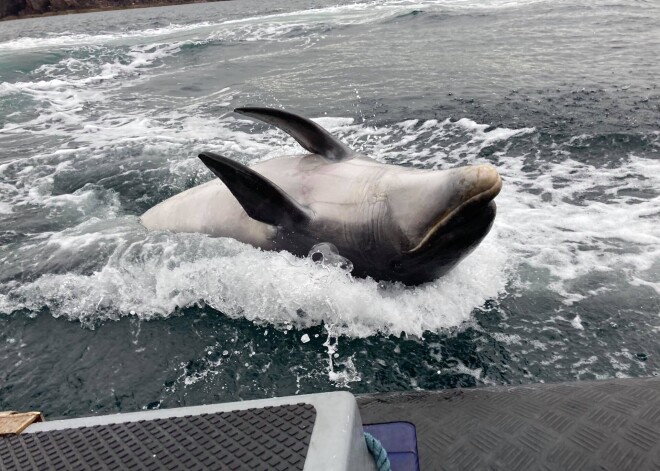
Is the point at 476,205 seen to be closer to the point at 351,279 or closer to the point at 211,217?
the point at 351,279

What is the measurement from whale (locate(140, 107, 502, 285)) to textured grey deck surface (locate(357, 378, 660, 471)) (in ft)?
4.53

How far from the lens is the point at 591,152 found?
28.9ft

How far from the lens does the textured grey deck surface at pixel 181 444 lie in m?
2.21

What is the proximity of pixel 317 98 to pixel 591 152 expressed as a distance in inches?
301

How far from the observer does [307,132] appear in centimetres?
558

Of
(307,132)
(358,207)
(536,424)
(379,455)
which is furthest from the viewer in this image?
(307,132)

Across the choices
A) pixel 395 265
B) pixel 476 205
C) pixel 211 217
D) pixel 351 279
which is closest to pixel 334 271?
pixel 351 279

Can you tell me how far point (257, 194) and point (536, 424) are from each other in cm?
318

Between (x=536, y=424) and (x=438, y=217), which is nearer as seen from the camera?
(x=536, y=424)

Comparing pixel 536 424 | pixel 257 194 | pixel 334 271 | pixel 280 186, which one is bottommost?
pixel 334 271

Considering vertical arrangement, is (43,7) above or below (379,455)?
below

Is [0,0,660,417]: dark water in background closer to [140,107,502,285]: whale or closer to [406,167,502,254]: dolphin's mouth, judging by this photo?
[140,107,502,285]: whale

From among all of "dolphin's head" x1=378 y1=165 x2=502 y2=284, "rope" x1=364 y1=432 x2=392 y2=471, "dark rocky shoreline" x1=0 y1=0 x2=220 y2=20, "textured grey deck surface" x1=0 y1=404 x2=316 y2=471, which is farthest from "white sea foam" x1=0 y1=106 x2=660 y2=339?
"dark rocky shoreline" x1=0 y1=0 x2=220 y2=20

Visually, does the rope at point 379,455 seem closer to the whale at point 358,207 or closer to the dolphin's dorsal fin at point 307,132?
the whale at point 358,207
